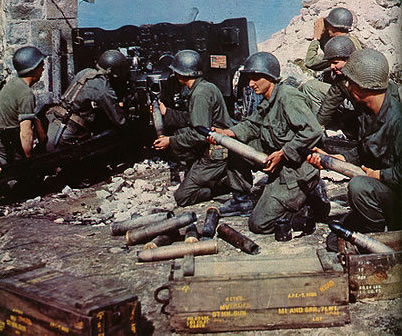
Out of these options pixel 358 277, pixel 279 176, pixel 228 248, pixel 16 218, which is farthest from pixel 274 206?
pixel 16 218

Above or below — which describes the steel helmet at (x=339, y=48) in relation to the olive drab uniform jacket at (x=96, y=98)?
above

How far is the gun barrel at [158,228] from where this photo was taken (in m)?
5.52

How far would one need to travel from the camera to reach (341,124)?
25.1 ft

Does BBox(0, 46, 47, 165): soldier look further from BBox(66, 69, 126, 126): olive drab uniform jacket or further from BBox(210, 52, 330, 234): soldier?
BBox(210, 52, 330, 234): soldier

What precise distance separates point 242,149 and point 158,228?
1.38 metres

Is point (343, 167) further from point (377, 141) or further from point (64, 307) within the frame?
point (64, 307)

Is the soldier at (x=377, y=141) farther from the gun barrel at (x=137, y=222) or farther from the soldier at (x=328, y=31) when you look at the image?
the soldier at (x=328, y=31)

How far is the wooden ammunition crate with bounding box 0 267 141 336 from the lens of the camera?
3.15 metres

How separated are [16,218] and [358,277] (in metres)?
4.77

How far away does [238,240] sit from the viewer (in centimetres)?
547

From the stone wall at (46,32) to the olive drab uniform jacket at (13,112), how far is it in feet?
11.1

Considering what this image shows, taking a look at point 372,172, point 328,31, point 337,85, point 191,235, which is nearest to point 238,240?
point 191,235

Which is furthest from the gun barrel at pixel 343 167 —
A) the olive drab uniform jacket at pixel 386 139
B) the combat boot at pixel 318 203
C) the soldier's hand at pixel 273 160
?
the combat boot at pixel 318 203

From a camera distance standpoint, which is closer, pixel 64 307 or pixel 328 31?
pixel 64 307
